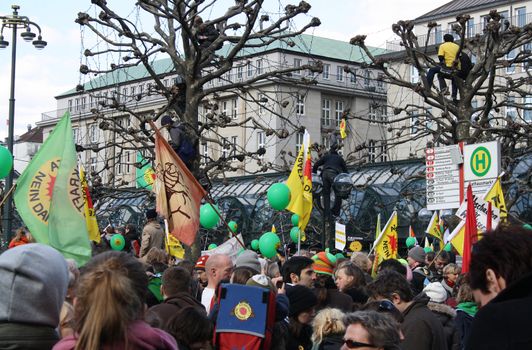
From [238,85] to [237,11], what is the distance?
131 cm

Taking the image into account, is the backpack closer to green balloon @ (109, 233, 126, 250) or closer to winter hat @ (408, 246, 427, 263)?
winter hat @ (408, 246, 427, 263)

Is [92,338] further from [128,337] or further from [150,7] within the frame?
[150,7]

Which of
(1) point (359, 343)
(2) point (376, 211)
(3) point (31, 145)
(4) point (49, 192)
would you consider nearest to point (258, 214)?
(2) point (376, 211)

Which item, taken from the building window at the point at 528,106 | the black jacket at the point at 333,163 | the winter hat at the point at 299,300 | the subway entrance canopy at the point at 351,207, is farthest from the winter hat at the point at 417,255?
the subway entrance canopy at the point at 351,207

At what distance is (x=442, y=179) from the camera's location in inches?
552

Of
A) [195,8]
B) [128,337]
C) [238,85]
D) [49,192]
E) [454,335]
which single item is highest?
[195,8]

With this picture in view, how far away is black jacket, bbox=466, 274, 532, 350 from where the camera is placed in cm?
332

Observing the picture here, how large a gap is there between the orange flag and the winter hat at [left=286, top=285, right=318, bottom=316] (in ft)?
12.3

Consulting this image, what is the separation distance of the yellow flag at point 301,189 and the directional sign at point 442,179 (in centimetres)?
192

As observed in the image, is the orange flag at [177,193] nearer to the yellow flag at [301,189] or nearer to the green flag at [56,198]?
the green flag at [56,198]

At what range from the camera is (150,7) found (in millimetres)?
17500

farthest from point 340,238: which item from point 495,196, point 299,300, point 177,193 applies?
point 299,300

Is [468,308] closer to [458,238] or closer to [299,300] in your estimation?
[299,300]

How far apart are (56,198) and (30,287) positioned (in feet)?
15.9
